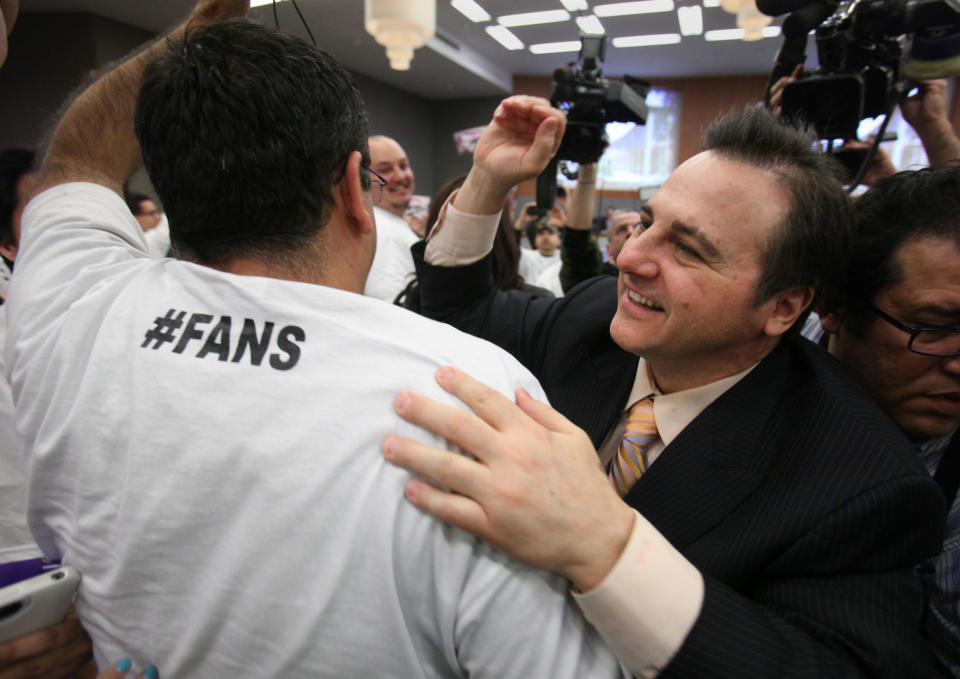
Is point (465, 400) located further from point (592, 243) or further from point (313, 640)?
point (592, 243)

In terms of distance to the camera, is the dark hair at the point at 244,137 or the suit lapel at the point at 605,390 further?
the suit lapel at the point at 605,390

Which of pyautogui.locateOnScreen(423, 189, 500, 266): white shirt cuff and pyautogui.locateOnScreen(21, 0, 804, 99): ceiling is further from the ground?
pyautogui.locateOnScreen(21, 0, 804, 99): ceiling

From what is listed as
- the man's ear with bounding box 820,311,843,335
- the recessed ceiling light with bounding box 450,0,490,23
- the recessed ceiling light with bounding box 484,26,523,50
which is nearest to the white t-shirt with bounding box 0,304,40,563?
the man's ear with bounding box 820,311,843,335

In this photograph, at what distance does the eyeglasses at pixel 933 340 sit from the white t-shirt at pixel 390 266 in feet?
5.73

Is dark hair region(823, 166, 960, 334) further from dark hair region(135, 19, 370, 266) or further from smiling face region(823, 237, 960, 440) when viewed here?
dark hair region(135, 19, 370, 266)

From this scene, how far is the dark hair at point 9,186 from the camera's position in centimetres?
167

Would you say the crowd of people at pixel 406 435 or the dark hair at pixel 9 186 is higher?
the dark hair at pixel 9 186

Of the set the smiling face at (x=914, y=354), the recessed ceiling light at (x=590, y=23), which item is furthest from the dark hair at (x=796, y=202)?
the recessed ceiling light at (x=590, y=23)

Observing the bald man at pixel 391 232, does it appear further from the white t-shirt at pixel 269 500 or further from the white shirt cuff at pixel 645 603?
the white shirt cuff at pixel 645 603

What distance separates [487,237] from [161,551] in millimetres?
959

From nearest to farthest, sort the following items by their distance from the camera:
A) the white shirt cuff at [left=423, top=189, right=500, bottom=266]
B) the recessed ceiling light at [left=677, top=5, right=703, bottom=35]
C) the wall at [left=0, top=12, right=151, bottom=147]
Result: 1. the white shirt cuff at [left=423, top=189, right=500, bottom=266]
2. the wall at [left=0, top=12, right=151, bottom=147]
3. the recessed ceiling light at [left=677, top=5, right=703, bottom=35]

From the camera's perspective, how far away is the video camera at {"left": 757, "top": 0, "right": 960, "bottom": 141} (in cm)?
140

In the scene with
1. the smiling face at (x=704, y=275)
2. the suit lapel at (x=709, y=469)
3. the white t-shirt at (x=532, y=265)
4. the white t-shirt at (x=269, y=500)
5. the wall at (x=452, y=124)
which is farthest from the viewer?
the wall at (x=452, y=124)

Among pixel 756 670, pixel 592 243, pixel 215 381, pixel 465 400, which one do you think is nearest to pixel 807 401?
pixel 756 670
